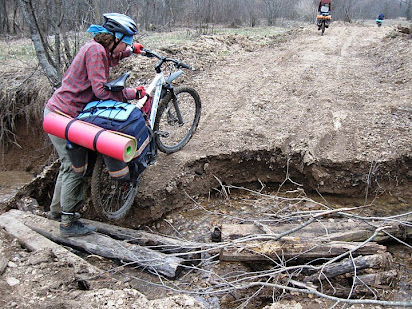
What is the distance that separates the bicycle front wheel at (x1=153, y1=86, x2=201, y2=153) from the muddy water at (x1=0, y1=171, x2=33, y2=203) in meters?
3.14

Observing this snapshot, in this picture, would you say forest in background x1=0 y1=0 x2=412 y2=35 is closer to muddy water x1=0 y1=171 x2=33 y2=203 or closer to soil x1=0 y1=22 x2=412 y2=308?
muddy water x1=0 y1=171 x2=33 y2=203

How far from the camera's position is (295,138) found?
4883 mm

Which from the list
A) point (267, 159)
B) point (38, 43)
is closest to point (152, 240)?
point (267, 159)

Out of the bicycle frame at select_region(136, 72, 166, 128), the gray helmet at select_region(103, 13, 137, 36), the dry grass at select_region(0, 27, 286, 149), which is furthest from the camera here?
the dry grass at select_region(0, 27, 286, 149)

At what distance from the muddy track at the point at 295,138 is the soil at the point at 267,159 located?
0.04ft

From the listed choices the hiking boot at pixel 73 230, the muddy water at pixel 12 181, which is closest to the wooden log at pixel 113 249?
the hiking boot at pixel 73 230

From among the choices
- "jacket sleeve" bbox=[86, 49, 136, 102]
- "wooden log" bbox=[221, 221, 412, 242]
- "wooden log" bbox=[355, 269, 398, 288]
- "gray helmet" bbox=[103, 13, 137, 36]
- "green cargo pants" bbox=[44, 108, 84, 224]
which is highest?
"gray helmet" bbox=[103, 13, 137, 36]

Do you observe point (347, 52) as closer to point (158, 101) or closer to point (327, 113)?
point (327, 113)

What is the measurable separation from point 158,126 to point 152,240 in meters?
1.40

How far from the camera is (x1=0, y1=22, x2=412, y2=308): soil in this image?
2.86 m

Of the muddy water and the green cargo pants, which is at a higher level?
the green cargo pants

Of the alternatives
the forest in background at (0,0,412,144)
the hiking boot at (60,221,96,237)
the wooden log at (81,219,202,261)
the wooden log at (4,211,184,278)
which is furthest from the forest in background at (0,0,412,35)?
the wooden log at (81,219,202,261)

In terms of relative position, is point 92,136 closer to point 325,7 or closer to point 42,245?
point 42,245

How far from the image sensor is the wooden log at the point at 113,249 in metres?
3.08
